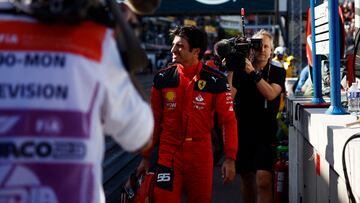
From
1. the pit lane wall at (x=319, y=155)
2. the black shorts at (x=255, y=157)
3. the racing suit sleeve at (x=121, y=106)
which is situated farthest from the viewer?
the black shorts at (x=255, y=157)

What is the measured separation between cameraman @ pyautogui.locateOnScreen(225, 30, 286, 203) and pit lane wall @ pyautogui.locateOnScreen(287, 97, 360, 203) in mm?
198

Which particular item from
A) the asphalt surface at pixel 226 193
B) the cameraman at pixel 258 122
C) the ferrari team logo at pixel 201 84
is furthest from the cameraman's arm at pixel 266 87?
the asphalt surface at pixel 226 193

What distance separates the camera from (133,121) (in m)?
1.93

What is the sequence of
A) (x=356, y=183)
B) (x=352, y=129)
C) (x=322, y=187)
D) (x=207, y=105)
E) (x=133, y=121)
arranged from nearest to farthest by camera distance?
(x=133, y=121) < (x=356, y=183) < (x=352, y=129) < (x=322, y=187) < (x=207, y=105)

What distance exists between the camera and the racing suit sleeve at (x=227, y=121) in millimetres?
4340

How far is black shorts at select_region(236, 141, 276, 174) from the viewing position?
5.42 meters

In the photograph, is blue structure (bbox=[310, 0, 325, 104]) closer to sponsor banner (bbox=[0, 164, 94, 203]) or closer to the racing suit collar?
the racing suit collar

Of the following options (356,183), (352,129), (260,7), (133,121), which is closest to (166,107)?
(352,129)

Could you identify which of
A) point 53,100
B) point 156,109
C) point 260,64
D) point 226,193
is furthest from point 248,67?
point 53,100

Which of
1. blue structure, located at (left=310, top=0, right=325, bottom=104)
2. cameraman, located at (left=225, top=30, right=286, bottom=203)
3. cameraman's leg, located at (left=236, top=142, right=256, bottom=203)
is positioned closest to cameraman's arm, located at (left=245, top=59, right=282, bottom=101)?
cameraman, located at (left=225, top=30, right=286, bottom=203)

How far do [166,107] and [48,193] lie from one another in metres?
2.61

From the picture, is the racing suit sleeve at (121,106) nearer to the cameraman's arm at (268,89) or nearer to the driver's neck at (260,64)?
the cameraman's arm at (268,89)

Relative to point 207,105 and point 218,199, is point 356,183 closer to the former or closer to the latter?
point 207,105

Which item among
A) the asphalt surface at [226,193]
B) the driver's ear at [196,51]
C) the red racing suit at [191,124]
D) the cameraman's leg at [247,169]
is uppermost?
the driver's ear at [196,51]
